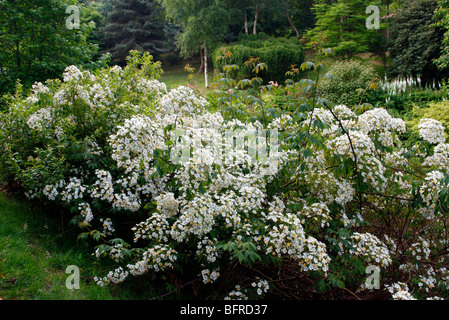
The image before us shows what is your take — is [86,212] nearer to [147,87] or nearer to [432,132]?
[147,87]

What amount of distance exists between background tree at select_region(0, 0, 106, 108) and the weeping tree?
27.7 ft

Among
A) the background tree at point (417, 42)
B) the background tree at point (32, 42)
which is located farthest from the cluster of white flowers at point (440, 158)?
the background tree at point (417, 42)

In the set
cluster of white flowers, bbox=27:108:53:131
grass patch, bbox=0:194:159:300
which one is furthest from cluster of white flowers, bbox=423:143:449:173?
cluster of white flowers, bbox=27:108:53:131

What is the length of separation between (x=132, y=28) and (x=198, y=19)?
5.45 metres

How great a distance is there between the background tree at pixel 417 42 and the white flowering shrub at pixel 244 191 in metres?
10.8

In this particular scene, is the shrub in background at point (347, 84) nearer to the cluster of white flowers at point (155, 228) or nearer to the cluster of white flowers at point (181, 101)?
the cluster of white flowers at point (181, 101)

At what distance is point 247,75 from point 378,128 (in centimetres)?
1288

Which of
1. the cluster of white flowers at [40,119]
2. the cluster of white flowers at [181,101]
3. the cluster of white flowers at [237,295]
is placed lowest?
the cluster of white flowers at [237,295]

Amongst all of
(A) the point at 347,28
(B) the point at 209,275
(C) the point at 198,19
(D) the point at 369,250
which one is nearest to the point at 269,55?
(C) the point at 198,19

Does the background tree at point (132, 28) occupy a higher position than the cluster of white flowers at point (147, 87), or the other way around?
the background tree at point (132, 28)

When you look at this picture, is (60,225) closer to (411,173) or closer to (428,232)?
(411,173)

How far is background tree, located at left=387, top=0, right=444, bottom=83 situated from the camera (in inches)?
463

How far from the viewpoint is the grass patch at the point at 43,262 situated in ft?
8.99

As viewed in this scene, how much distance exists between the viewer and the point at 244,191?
2688mm
